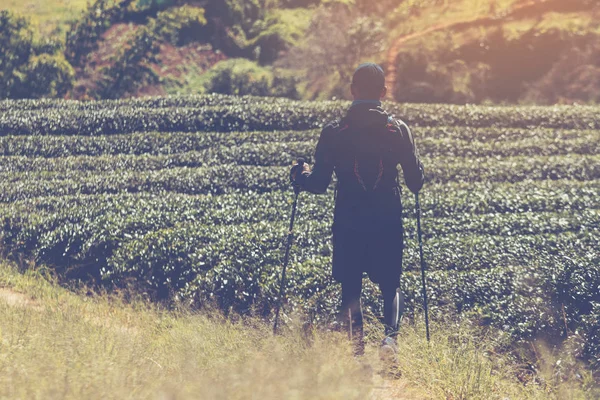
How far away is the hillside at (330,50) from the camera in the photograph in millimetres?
25797

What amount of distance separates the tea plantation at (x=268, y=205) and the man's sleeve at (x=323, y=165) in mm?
3438

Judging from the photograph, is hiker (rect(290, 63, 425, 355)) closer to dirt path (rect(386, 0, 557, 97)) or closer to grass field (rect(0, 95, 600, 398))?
grass field (rect(0, 95, 600, 398))

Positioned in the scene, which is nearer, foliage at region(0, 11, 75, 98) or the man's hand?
the man's hand

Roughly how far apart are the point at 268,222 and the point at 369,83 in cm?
730

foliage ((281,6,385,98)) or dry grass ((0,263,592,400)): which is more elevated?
foliage ((281,6,385,98))

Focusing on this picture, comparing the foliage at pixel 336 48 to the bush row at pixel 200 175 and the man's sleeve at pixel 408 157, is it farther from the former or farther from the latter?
the man's sleeve at pixel 408 157

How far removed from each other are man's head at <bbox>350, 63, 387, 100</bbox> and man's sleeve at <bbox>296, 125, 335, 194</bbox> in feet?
1.33

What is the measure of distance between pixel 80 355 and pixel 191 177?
11.1 metres

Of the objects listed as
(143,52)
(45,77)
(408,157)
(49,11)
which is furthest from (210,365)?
(49,11)

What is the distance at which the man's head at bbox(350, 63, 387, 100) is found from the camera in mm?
6047

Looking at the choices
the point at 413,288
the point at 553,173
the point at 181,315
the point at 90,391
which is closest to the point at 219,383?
the point at 90,391

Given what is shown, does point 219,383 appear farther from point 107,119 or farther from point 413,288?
point 107,119

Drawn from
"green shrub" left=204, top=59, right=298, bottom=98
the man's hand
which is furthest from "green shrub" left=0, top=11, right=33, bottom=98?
the man's hand

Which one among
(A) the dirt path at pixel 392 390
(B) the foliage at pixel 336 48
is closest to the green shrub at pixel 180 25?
(B) the foliage at pixel 336 48
